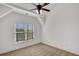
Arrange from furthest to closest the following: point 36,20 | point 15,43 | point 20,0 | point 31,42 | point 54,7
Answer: point 36,20 → point 31,42 → point 54,7 → point 15,43 → point 20,0

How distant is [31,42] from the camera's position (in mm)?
4203

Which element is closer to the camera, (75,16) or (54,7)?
(75,16)

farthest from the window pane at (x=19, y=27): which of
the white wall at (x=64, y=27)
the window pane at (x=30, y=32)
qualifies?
the white wall at (x=64, y=27)

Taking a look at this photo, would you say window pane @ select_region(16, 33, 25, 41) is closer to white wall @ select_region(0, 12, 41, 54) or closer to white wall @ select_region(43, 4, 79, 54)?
white wall @ select_region(0, 12, 41, 54)

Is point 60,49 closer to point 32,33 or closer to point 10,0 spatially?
point 32,33

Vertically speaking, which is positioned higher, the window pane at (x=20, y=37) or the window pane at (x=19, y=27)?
the window pane at (x=19, y=27)

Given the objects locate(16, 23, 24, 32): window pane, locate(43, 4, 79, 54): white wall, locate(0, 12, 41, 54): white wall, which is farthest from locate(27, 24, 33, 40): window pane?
locate(43, 4, 79, 54): white wall

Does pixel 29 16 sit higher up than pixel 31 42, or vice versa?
pixel 29 16

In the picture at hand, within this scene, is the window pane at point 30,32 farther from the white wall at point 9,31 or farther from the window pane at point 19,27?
the window pane at point 19,27

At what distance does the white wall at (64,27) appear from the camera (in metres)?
3.06

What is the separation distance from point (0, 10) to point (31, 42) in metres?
2.23

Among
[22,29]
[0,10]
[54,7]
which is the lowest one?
[22,29]

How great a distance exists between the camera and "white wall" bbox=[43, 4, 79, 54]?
10.0 feet

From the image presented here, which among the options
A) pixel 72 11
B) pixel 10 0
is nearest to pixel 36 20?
pixel 72 11
